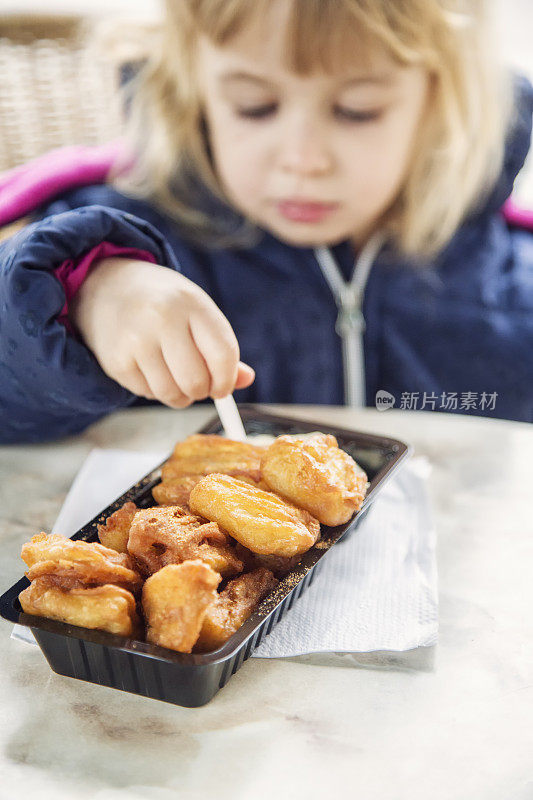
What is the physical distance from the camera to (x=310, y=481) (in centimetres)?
57

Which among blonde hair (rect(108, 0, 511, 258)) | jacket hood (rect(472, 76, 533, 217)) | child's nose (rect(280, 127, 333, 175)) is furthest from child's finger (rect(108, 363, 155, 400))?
jacket hood (rect(472, 76, 533, 217))

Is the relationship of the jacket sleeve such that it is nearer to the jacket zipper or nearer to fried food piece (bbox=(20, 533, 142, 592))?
fried food piece (bbox=(20, 533, 142, 592))

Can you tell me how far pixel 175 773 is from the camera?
43cm

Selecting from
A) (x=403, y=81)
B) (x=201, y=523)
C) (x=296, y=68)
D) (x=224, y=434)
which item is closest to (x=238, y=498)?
(x=201, y=523)

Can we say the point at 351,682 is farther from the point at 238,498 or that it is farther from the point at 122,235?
the point at 122,235

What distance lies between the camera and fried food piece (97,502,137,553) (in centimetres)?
54

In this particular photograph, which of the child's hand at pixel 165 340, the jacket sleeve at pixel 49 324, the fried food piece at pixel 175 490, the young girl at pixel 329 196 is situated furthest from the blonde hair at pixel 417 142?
the fried food piece at pixel 175 490

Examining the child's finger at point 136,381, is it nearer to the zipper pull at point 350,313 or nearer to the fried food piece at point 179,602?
the fried food piece at point 179,602

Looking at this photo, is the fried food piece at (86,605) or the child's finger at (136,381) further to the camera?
the child's finger at (136,381)

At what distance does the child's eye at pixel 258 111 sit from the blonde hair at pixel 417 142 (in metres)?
0.15

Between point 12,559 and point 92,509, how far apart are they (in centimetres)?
9

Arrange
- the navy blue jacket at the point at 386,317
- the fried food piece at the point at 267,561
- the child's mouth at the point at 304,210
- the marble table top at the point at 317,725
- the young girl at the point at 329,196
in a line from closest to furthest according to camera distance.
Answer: the marble table top at the point at 317,725 → the fried food piece at the point at 267,561 → the young girl at the point at 329,196 → the child's mouth at the point at 304,210 → the navy blue jacket at the point at 386,317

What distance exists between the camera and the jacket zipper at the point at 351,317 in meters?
1.19

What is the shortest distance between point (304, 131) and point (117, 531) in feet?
2.19
